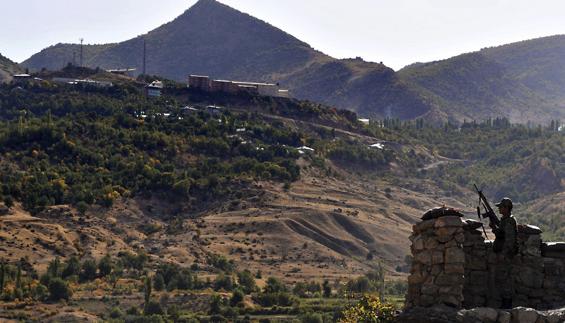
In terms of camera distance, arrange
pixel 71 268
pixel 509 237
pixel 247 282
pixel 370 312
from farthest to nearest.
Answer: pixel 247 282 < pixel 71 268 < pixel 370 312 < pixel 509 237

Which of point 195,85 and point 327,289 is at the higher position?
point 195,85

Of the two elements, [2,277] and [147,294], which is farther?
[2,277]

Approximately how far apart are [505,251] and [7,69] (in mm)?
168038

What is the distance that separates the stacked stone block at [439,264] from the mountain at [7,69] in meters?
156

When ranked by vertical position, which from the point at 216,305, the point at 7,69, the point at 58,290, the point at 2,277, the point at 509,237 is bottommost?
the point at 216,305


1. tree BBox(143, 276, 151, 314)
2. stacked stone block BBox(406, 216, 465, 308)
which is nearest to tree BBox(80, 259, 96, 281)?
tree BBox(143, 276, 151, 314)

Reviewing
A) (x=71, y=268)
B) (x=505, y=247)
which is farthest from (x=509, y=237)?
(x=71, y=268)

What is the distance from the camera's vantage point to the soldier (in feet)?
40.3

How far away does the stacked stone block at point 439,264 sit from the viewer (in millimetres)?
10938

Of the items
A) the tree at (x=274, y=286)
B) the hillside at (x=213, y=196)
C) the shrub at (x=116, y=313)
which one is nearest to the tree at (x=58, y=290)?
the hillside at (x=213, y=196)

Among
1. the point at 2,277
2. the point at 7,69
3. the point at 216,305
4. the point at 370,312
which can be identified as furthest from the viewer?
the point at 7,69

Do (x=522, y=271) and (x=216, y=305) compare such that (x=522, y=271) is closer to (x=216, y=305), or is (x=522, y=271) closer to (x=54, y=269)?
(x=216, y=305)

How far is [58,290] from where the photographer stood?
70938 millimetres

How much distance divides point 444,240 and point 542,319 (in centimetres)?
106
